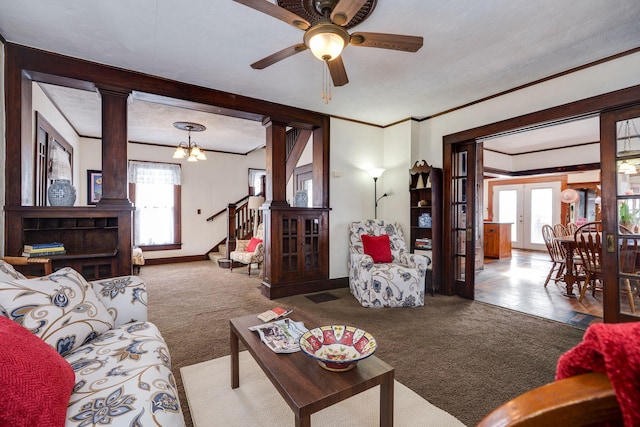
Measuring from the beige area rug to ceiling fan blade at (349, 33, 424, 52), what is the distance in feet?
7.63

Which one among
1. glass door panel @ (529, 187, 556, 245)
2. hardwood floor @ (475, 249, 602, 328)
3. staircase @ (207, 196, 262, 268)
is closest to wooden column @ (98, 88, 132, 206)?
staircase @ (207, 196, 262, 268)

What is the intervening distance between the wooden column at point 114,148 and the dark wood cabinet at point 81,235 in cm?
19

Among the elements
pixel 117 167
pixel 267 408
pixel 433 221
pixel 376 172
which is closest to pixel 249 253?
pixel 376 172

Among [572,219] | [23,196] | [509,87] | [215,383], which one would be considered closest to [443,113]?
[509,87]

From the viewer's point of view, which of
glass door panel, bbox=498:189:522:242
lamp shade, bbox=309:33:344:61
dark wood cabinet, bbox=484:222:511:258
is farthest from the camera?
glass door panel, bbox=498:189:522:242

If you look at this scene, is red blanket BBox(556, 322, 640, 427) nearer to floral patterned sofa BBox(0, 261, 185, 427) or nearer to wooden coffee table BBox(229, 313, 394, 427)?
wooden coffee table BBox(229, 313, 394, 427)

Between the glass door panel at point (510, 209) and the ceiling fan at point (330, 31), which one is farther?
the glass door panel at point (510, 209)

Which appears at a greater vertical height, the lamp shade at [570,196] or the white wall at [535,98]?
the white wall at [535,98]

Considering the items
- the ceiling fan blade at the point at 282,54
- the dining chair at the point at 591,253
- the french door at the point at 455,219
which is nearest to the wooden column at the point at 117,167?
the ceiling fan blade at the point at 282,54

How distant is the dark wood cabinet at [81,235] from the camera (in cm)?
269

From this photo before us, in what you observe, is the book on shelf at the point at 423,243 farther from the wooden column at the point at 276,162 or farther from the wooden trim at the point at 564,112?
the wooden column at the point at 276,162

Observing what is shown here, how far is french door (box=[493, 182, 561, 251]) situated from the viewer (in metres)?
8.62

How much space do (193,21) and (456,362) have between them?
3.35 m

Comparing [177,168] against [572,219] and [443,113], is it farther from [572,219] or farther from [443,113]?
[572,219]
